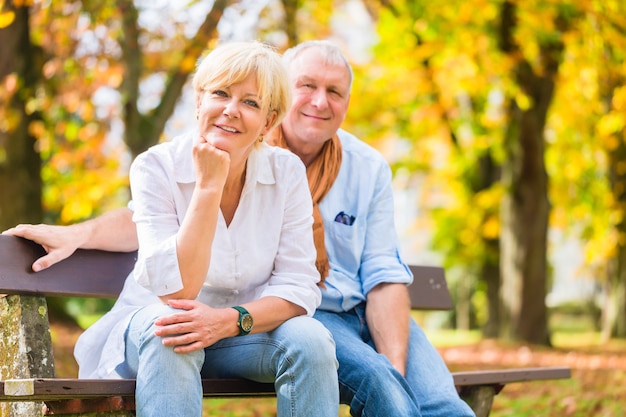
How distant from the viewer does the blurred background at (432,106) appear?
927 centimetres

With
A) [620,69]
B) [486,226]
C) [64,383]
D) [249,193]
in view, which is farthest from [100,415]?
[486,226]

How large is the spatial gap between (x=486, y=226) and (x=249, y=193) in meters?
13.9

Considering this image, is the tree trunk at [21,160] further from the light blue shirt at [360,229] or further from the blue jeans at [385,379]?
the blue jeans at [385,379]

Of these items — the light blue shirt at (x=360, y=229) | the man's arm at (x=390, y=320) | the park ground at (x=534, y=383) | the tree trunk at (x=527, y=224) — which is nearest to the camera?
the man's arm at (x=390, y=320)

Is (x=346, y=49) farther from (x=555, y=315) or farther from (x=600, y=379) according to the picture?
(x=555, y=315)

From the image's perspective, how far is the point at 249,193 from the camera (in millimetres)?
3381

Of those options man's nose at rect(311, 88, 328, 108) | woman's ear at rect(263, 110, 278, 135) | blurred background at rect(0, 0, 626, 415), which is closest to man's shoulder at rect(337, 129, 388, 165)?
man's nose at rect(311, 88, 328, 108)

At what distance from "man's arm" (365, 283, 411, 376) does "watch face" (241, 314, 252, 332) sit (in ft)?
2.63

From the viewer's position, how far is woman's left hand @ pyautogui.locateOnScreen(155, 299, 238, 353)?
2867 mm

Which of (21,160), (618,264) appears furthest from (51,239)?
(618,264)

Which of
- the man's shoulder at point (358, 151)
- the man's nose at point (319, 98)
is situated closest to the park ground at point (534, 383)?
the man's shoulder at point (358, 151)

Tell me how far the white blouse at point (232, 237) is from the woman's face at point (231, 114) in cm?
19

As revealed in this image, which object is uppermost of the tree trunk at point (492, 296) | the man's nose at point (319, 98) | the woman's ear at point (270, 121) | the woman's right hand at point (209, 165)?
the man's nose at point (319, 98)

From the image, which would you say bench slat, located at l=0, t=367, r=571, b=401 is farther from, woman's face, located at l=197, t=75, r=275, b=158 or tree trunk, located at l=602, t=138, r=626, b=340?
tree trunk, located at l=602, t=138, r=626, b=340
